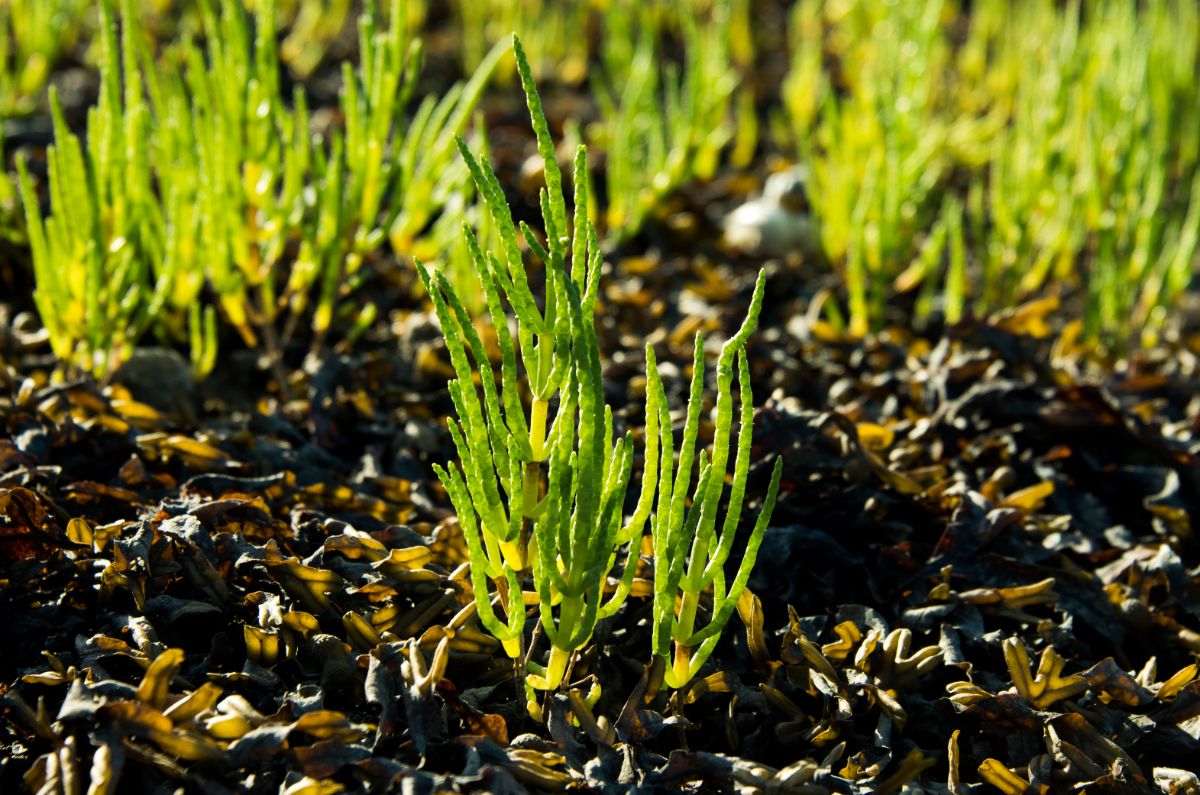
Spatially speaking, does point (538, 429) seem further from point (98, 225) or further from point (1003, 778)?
point (98, 225)

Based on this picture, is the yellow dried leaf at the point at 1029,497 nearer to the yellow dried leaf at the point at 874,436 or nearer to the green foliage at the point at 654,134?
the yellow dried leaf at the point at 874,436

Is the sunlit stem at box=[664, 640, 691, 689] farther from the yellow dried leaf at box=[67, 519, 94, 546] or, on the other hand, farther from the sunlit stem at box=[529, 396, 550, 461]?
the yellow dried leaf at box=[67, 519, 94, 546]

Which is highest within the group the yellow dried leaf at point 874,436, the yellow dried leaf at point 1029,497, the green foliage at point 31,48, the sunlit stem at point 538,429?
the green foliage at point 31,48

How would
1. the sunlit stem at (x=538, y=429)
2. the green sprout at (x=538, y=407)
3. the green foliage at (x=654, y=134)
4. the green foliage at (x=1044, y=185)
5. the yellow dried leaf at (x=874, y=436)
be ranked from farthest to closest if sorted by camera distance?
the green foliage at (x=654, y=134) → the green foliage at (x=1044, y=185) → the yellow dried leaf at (x=874, y=436) → the sunlit stem at (x=538, y=429) → the green sprout at (x=538, y=407)

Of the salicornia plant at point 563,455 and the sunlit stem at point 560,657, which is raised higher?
the salicornia plant at point 563,455

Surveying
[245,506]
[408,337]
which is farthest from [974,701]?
[408,337]

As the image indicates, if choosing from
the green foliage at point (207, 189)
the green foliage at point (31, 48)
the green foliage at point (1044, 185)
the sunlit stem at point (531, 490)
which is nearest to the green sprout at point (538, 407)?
the sunlit stem at point (531, 490)

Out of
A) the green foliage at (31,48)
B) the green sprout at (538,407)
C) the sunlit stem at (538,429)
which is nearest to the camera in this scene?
the green sprout at (538,407)

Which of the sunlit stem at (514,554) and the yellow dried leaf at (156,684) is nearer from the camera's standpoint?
the yellow dried leaf at (156,684)
